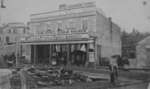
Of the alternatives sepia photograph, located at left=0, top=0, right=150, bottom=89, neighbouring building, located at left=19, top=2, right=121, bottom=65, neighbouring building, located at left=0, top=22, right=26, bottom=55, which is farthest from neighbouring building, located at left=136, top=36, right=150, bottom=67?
neighbouring building, located at left=0, top=22, right=26, bottom=55

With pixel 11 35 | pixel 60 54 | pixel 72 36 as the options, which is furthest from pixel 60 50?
pixel 11 35

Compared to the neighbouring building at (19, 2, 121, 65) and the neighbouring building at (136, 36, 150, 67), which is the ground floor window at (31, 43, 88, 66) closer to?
the neighbouring building at (19, 2, 121, 65)

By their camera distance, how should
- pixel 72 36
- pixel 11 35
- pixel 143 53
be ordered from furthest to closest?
pixel 11 35 → pixel 72 36 → pixel 143 53

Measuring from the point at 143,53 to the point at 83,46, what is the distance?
469 mm

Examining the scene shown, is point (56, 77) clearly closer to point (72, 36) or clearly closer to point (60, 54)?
point (60, 54)

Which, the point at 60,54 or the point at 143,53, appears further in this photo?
the point at 60,54

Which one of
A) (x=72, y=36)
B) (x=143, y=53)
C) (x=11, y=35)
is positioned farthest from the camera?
(x=11, y=35)

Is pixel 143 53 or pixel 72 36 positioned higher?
pixel 72 36

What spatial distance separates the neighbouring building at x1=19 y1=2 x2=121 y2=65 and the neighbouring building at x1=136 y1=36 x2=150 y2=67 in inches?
5.9

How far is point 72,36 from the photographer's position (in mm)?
1408

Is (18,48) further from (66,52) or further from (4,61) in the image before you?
(66,52)

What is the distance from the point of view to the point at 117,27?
135 cm

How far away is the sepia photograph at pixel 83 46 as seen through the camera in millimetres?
1331

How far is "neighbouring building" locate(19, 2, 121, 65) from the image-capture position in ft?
4.41
